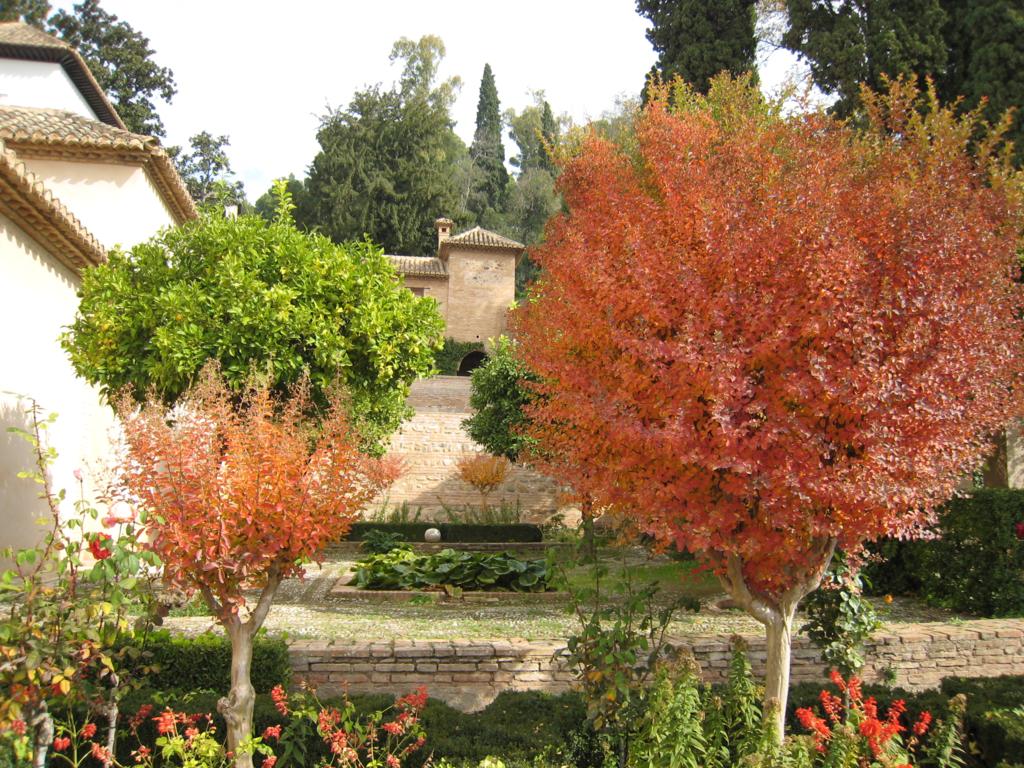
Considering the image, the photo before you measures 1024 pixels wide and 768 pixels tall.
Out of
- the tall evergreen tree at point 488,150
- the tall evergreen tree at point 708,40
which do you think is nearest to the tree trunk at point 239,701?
the tall evergreen tree at point 708,40

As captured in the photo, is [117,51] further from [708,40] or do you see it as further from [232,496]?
[232,496]

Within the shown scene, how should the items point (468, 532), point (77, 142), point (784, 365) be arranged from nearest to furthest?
point (784, 365) < point (77, 142) < point (468, 532)

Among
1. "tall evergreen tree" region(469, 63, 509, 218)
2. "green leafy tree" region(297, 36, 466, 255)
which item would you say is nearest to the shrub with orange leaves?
"green leafy tree" region(297, 36, 466, 255)

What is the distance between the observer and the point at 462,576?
392 inches

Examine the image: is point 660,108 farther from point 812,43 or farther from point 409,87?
point 409,87

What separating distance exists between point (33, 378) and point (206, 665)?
5.14 metres

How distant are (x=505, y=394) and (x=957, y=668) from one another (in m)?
9.69

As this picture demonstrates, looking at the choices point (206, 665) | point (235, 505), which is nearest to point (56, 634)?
point (235, 505)

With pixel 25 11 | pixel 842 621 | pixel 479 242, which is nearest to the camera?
pixel 842 621

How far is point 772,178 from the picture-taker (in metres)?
4.56

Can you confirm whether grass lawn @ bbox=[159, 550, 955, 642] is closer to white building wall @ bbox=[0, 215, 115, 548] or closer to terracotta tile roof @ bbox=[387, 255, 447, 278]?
white building wall @ bbox=[0, 215, 115, 548]

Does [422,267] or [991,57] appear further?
[422,267]

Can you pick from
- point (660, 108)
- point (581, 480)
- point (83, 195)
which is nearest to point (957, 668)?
point (581, 480)

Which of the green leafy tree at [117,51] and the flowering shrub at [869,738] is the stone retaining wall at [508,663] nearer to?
the flowering shrub at [869,738]
